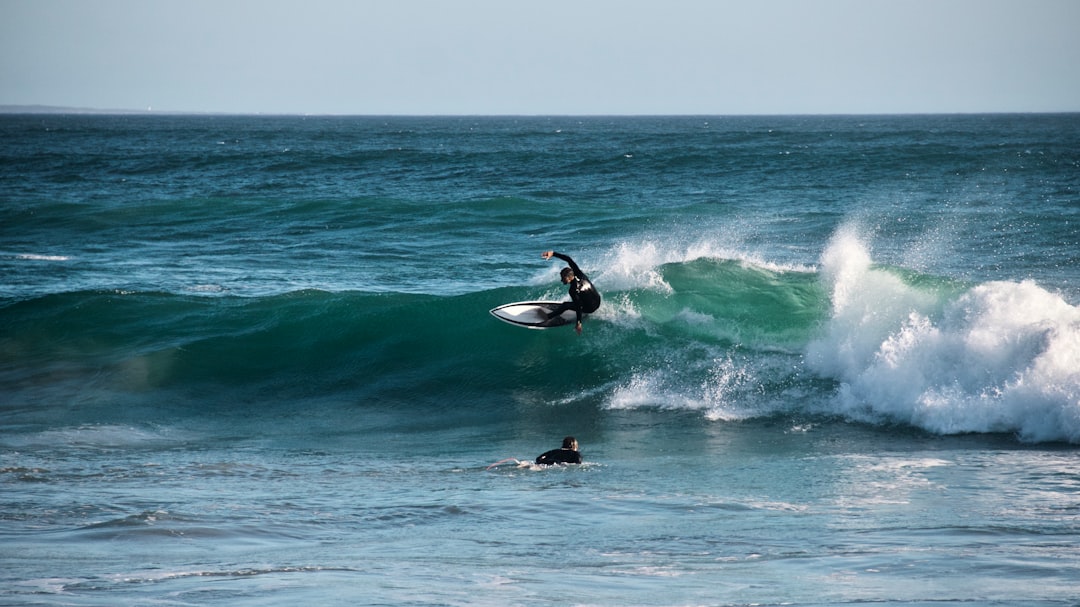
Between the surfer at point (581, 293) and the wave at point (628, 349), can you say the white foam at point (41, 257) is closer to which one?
the wave at point (628, 349)

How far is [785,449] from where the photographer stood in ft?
40.4

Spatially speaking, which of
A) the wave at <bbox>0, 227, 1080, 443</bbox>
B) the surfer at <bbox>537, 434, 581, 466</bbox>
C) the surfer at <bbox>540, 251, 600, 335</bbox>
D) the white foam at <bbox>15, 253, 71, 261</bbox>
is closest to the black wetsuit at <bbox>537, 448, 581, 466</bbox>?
the surfer at <bbox>537, 434, 581, 466</bbox>

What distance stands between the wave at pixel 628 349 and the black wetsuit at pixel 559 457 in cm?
305

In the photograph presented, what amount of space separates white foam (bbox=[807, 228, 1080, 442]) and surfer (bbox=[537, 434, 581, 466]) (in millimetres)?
4326

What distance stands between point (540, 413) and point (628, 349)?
2398 millimetres

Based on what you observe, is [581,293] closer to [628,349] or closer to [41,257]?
[628,349]

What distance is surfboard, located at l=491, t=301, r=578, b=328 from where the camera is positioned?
15320 mm

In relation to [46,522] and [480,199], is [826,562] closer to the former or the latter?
[46,522]

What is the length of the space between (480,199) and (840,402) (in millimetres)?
23410

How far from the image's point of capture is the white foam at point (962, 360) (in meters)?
12.7

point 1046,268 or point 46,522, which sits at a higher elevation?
point 1046,268

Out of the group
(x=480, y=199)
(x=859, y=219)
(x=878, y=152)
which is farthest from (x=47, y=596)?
(x=878, y=152)

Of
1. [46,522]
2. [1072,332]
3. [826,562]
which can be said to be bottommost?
[46,522]

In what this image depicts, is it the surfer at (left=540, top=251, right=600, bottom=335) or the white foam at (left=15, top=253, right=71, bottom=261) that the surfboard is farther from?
the white foam at (left=15, top=253, right=71, bottom=261)
